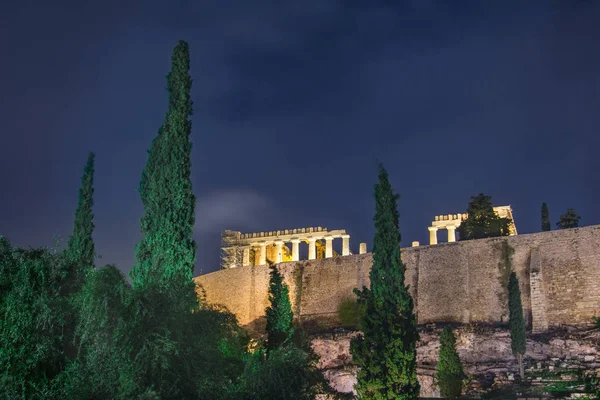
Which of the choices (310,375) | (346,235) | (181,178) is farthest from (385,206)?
(346,235)

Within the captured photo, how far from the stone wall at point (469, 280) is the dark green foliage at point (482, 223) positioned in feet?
26.1

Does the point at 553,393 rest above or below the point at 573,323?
below

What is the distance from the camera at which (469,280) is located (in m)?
39.2

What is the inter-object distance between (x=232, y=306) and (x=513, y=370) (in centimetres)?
2383

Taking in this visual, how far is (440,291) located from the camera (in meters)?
40.2

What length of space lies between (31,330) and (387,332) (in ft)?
40.4

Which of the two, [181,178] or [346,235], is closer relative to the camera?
[181,178]

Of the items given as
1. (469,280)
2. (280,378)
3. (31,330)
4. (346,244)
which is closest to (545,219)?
(469,280)

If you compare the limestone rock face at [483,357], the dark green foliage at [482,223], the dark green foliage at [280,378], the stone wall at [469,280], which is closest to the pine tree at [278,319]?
the limestone rock face at [483,357]

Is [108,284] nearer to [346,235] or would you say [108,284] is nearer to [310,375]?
[310,375]

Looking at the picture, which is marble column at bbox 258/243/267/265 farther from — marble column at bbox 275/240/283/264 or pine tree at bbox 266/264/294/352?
pine tree at bbox 266/264/294/352

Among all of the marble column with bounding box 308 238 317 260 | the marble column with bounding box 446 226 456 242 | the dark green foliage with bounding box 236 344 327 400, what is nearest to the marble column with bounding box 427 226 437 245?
the marble column with bounding box 446 226 456 242

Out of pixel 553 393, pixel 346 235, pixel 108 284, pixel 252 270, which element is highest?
pixel 346 235

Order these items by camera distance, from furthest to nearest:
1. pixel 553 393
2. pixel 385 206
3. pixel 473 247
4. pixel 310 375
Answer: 1. pixel 473 247
2. pixel 385 206
3. pixel 553 393
4. pixel 310 375
